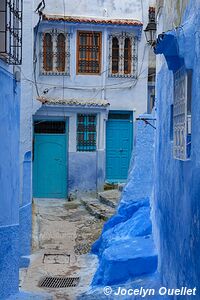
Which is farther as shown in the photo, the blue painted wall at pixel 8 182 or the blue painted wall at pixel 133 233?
the blue painted wall at pixel 133 233

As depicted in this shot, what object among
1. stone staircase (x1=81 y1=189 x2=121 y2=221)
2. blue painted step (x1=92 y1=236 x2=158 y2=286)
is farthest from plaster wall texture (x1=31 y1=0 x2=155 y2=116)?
blue painted step (x1=92 y1=236 x2=158 y2=286)

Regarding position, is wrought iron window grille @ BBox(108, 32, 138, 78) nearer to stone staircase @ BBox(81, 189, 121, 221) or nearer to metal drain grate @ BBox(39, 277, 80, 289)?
stone staircase @ BBox(81, 189, 121, 221)

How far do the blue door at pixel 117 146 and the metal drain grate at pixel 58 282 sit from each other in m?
8.58

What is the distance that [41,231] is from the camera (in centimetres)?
1417

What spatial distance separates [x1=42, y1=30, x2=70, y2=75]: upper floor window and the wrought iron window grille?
5.53ft

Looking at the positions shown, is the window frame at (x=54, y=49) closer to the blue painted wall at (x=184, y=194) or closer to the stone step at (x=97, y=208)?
the stone step at (x=97, y=208)

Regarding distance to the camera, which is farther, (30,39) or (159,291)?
(30,39)

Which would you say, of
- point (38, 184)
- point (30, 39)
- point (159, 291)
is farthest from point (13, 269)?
point (38, 184)

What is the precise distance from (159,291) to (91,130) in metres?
12.0

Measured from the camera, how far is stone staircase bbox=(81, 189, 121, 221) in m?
15.0

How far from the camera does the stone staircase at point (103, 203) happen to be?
1499 centimetres

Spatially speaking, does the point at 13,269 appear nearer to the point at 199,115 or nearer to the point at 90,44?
the point at 199,115

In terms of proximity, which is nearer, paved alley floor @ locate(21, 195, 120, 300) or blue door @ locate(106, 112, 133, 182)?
paved alley floor @ locate(21, 195, 120, 300)

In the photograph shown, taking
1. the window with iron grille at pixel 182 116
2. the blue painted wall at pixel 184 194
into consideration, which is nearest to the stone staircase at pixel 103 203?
the blue painted wall at pixel 184 194
